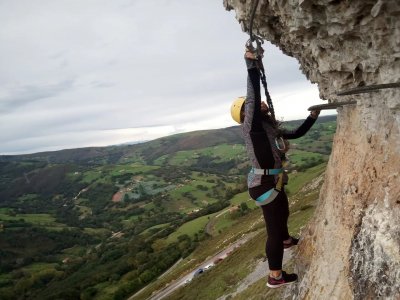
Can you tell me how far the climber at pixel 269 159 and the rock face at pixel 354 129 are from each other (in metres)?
0.95

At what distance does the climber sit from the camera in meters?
8.13

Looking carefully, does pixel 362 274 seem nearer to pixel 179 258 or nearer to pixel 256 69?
pixel 256 69

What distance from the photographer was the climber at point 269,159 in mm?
8133

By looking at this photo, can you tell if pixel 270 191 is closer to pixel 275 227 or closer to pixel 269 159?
pixel 269 159

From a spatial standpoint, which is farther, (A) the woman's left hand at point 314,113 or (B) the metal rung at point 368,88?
(A) the woman's left hand at point 314,113

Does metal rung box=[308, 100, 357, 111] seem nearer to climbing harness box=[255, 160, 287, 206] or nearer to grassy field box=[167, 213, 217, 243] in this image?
climbing harness box=[255, 160, 287, 206]

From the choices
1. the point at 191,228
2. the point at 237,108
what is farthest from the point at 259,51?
the point at 191,228

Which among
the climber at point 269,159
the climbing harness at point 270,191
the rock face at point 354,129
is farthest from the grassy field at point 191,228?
the climbing harness at point 270,191

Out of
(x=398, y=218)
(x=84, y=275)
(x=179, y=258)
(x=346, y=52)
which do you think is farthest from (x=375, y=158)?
(x=84, y=275)

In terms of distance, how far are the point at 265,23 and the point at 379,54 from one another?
2659 millimetres

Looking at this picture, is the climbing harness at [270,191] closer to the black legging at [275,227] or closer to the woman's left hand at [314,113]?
the black legging at [275,227]

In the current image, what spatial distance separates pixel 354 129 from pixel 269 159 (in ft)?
6.20

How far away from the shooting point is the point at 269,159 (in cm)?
850

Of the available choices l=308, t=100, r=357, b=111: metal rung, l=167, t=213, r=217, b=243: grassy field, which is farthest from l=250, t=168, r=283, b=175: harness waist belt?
l=167, t=213, r=217, b=243: grassy field
